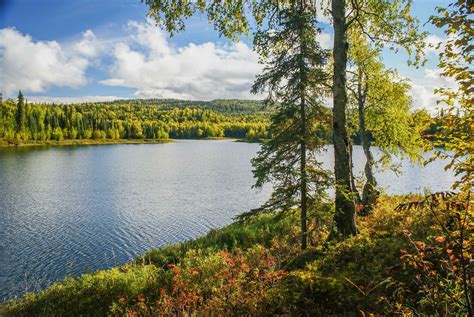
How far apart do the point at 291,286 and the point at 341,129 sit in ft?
16.1

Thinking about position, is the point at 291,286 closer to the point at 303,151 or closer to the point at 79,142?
the point at 303,151

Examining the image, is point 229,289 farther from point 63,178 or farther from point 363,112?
point 63,178

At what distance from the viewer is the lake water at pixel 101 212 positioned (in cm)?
1918

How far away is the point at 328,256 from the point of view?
771 cm

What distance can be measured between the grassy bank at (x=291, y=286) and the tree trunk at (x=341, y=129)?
0.59 m

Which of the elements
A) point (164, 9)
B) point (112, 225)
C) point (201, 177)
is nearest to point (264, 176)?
point (164, 9)

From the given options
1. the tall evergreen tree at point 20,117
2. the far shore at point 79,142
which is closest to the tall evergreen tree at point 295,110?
the far shore at point 79,142

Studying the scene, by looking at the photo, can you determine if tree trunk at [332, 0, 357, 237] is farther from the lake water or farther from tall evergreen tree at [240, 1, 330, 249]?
the lake water

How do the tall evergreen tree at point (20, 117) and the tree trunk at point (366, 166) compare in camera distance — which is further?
the tall evergreen tree at point (20, 117)

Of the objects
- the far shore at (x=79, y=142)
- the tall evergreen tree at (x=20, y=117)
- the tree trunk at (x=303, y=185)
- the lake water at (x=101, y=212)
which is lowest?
the lake water at (x=101, y=212)

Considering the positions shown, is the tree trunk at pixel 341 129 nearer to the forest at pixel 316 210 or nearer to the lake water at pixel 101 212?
the forest at pixel 316 210

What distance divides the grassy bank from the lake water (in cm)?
530

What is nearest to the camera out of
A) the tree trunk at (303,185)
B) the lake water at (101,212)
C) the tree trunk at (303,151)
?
the tree trunk at (303,151)

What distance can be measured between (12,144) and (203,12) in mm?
122499
